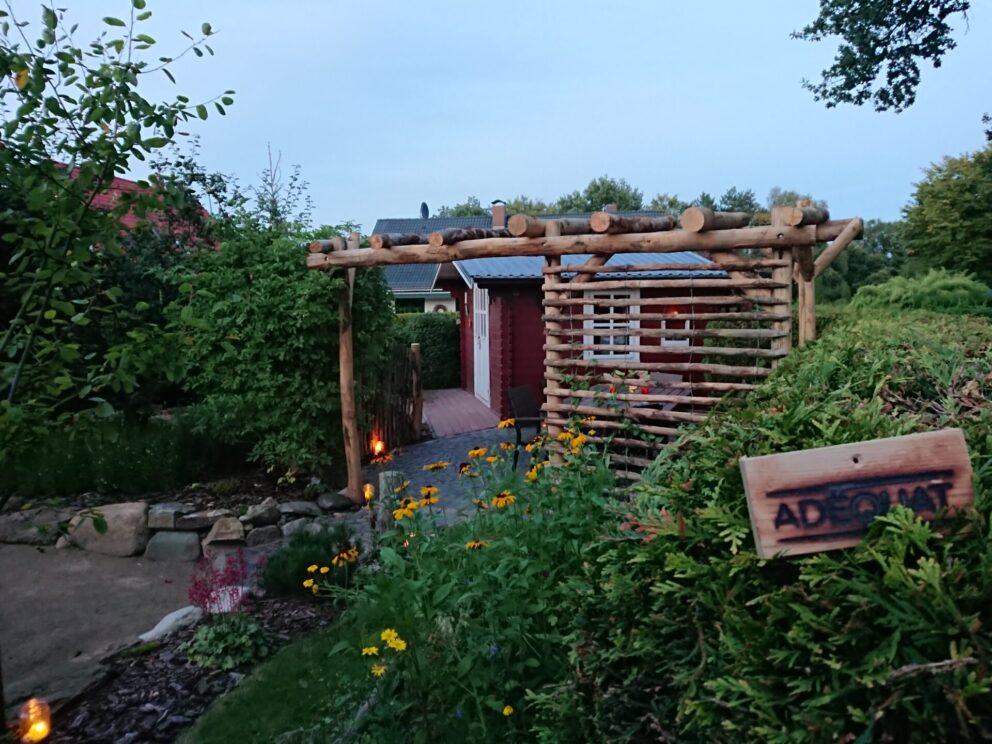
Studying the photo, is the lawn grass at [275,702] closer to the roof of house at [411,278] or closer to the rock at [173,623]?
the rock at [173,623]

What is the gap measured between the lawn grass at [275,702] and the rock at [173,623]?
957 mm

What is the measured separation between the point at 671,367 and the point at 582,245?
4.35 feet

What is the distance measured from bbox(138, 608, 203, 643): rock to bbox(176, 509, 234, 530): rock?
2.05 metres

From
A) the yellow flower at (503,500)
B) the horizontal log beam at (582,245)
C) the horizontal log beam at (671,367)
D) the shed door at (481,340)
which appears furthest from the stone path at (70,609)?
the shed door at (481,340)

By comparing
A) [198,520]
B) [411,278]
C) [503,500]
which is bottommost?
[198,520]

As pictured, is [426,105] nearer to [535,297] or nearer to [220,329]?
[535,297]

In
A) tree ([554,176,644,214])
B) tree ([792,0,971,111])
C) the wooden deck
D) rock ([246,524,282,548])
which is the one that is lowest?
rock ([246,524,282,548])

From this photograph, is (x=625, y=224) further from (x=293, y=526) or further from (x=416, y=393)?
(x=416, y=393)

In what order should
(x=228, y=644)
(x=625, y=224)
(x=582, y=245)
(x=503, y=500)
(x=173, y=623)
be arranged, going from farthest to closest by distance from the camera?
1. (x=582, y=245)
2. (x=625, y=224)
3. (x=173, y=623)
4. (x=228, y=644)
5. (x=503, y=500)

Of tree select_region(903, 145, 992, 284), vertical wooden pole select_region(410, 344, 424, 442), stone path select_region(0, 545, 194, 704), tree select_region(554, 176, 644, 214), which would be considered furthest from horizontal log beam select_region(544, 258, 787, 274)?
tree select_region(554, 176, 644, 214)

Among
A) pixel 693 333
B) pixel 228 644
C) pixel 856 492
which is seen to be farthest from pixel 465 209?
pixel 856 492

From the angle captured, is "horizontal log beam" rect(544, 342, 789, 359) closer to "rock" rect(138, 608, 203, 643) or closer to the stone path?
"rock" rect(138, 608, 203, 643)

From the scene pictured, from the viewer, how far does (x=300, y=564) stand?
5703mm

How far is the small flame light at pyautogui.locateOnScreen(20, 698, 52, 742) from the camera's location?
13.0ft
